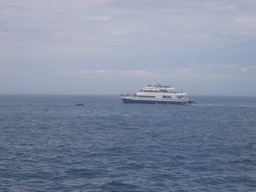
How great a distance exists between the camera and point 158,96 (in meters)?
110

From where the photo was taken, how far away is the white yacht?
10942 centimetres

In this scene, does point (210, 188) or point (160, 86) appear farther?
point (160, 86)

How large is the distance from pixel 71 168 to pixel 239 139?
2349 cm

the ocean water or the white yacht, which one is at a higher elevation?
the white yacht

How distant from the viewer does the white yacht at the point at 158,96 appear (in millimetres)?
109419

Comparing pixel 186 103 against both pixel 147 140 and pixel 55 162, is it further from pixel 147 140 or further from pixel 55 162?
pixel 55 162

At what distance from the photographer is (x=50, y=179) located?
18.3m

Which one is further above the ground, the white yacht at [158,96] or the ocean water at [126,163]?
the white yacht at [158,96]

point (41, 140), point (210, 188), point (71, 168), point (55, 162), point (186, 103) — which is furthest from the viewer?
point (186, 103)

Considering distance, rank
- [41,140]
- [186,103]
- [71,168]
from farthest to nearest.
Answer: [186,103], [41,140], [71,168]

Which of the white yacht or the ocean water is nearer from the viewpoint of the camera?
the ocean water

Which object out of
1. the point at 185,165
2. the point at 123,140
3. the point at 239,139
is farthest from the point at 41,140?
the point at 239,139

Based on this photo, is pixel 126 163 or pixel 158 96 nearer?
pixel 126 163

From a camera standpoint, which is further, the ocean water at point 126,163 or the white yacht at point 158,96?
the white yacht at point 158,96
